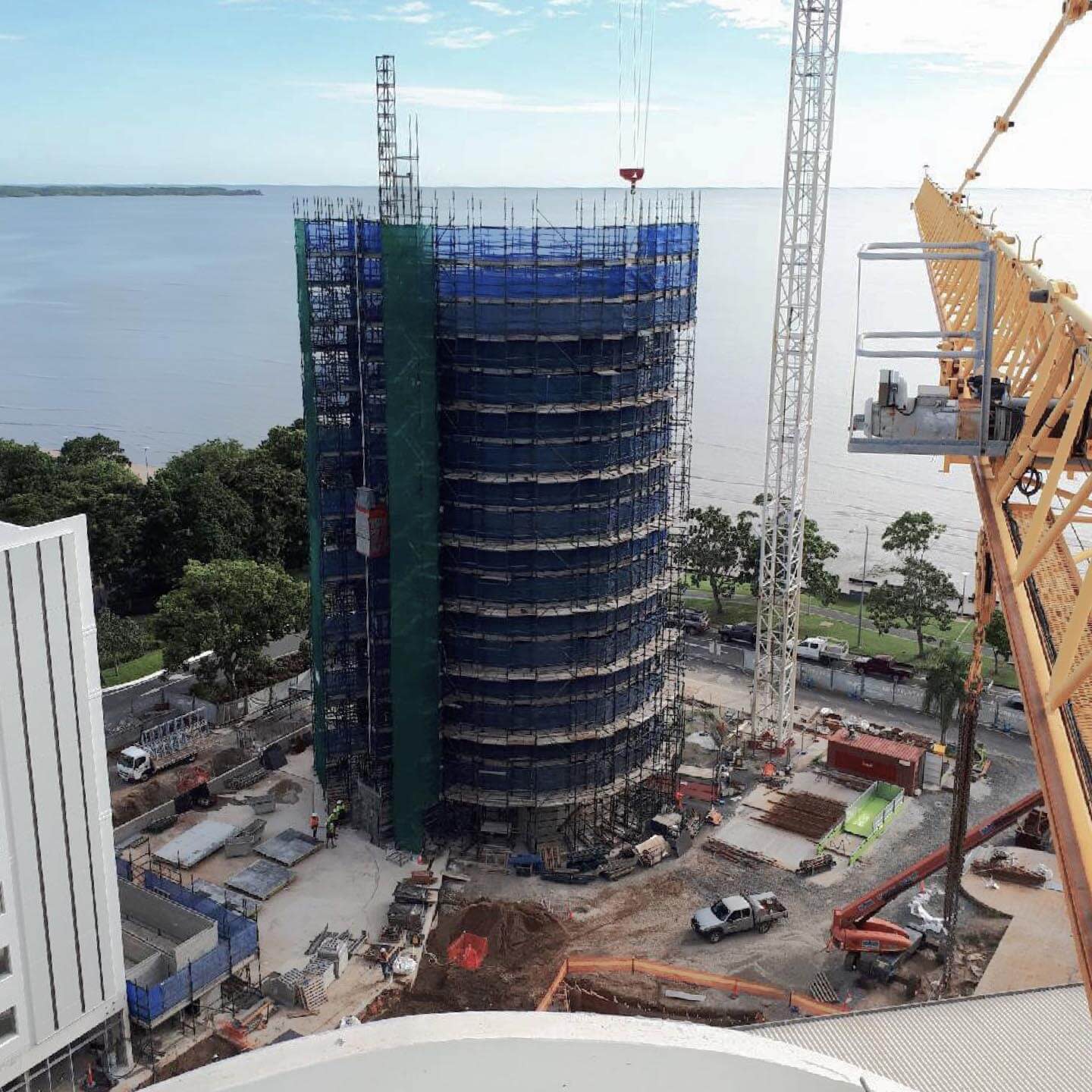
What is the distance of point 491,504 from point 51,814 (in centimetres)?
1663

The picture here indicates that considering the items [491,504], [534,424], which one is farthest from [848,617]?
[534,424]

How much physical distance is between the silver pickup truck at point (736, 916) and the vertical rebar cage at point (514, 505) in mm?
5890

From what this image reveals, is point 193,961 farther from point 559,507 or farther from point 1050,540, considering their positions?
point 1050,540

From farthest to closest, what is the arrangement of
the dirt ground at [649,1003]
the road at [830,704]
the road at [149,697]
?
1. the road at [149,697]
2. the road at [830,704]
3. the dirt ground at [649,1003]

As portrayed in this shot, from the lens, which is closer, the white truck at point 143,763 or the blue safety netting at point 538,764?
the blue safety netting at point 538,764

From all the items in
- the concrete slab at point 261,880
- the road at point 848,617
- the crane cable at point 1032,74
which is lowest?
the road at point 848,617

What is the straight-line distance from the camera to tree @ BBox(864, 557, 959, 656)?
5788cm

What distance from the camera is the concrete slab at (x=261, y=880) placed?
3647 centimetres

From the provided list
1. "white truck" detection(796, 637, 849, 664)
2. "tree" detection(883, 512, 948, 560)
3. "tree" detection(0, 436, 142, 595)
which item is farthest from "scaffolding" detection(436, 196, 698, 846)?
"tree" detection(0, 436, 142, 595)

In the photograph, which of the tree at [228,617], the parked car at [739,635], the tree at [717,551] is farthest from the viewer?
the tree at [717,551]

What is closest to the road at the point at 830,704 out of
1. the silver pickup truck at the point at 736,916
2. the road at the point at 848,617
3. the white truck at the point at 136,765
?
the road at the point at 848,617

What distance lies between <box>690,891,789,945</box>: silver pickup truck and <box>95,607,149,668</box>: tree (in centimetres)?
3201

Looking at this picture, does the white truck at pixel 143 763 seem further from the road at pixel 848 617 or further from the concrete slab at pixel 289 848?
the road at pixel 848 617

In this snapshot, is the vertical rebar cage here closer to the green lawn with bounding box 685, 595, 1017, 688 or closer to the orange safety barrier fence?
the orange safety barrier fence
